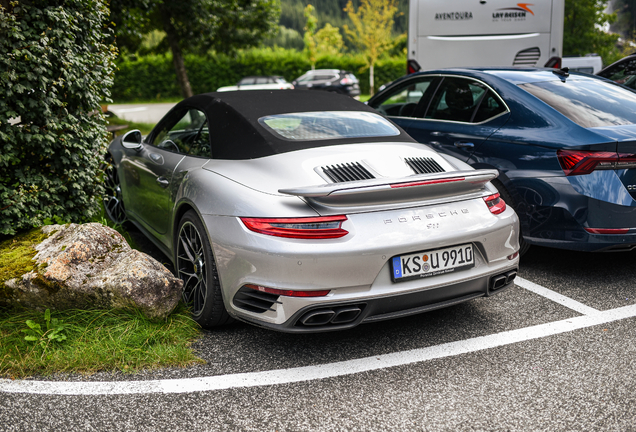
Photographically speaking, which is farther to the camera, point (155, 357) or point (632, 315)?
point (632, 315)

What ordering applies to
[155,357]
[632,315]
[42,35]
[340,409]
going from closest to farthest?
[340,409] < [155,357] < [632,315] < [42,35]

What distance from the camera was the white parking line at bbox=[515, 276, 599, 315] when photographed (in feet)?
12.1

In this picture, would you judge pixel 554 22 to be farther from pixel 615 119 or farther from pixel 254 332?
pixel 254 332

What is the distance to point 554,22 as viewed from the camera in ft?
31.6

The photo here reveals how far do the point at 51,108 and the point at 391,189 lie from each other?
9.38ft

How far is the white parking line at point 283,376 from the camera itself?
9.14 feet

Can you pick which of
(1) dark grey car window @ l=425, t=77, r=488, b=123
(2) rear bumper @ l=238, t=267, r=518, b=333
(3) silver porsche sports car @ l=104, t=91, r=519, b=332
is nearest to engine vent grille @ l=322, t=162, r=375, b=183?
(3) silver porsche sports car @ l=104, t=91, r=519, b=332

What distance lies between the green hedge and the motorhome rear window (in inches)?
1210

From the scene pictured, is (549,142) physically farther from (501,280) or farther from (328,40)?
(328,40)

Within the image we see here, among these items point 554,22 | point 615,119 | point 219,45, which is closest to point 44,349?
point 615,119

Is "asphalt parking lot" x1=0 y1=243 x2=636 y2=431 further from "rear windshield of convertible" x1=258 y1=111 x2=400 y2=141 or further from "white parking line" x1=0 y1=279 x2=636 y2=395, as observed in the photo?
"rear windshield of convertible" x1=258 y1=111 x2=400 y2=141

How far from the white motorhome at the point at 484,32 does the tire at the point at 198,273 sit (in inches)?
300

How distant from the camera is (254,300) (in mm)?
2938

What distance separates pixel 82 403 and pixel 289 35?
317 ft
